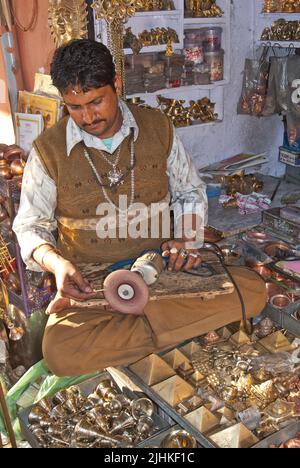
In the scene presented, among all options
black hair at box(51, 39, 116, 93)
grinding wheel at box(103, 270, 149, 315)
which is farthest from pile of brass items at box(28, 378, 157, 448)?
black hair at box(51, 39, 116, 93)

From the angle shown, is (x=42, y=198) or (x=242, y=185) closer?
(x=42, y=198)

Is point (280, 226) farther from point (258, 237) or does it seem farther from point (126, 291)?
point (126, 291)

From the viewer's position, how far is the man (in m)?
2.21

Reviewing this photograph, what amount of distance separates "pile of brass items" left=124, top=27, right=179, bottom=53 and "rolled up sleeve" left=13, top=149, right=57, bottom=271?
1.27 metres

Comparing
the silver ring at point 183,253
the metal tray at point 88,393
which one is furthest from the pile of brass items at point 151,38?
the metal tray at point 88,393

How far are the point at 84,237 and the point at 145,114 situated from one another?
618 millimetres

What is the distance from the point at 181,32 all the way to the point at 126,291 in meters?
2.14

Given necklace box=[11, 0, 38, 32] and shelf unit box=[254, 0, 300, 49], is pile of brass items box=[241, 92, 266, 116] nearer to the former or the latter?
shelf unit box=[254, 0, 300, 49]

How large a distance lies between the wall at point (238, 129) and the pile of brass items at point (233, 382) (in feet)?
6.23

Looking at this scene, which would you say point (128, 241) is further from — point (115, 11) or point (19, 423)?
point (115, 11)

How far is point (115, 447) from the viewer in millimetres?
2072

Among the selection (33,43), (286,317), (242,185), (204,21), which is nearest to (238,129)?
(242,185)

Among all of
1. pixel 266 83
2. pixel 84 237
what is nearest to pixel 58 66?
pixel 84 237

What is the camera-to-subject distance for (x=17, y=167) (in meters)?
2.85
